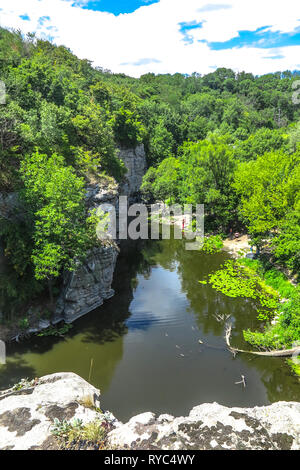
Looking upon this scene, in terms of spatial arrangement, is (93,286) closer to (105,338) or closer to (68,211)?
(105,338)

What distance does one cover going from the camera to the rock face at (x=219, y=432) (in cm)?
663

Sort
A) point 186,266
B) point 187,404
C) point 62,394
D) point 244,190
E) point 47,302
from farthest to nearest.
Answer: point 244,190 < point 186,266 < point 47,302 < point 187,404 < point 62,394

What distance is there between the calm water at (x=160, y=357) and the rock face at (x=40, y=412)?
18.4 ft

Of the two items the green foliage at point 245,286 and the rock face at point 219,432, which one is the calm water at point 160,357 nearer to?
the green foliage at point 245,286

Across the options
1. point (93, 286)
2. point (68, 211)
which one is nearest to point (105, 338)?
point (93, 286)

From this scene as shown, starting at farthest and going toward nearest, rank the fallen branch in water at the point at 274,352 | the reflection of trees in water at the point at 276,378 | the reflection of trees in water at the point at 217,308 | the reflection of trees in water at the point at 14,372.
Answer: the fallen branch in water at the point at 274,352, the reflection of trees in water at the point at 217,308, the reflection of trees in water at the point at 276,378, the reflection of trees in water at the point at 14,372

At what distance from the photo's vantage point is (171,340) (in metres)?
18.8

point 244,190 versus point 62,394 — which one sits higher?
point 244,190

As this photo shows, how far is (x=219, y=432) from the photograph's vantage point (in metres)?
6.98

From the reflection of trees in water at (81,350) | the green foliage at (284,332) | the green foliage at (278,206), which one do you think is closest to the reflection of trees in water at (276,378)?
the green foliage at (284,332)

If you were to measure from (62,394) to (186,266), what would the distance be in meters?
22.3

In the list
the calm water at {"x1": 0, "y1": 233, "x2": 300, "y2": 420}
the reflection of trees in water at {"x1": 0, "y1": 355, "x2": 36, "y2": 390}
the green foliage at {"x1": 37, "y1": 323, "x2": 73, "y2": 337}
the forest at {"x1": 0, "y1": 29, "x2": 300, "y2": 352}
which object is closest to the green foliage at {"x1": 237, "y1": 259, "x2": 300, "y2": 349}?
the forest at {"x1": 0, "y1": 29, "x2": 300, "y2": 352}

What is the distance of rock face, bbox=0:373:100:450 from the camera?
6996mm

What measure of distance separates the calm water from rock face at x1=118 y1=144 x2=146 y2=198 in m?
27.7
